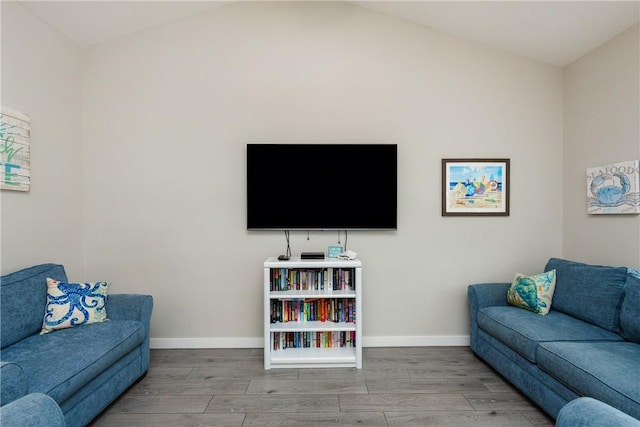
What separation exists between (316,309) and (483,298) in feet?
4.81

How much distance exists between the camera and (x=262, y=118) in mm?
3186

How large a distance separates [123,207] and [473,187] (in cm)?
337

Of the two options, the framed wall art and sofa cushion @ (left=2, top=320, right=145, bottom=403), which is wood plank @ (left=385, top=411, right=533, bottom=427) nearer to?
sofa cushion @ (left=2, top=320, right=145, bottom=403)

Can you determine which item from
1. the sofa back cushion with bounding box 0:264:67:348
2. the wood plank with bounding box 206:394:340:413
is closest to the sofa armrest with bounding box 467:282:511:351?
the wood plank with bounding box 206:394:340:413

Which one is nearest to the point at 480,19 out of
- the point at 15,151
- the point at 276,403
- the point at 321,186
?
the point at 321,186

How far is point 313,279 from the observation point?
2957 millimetres

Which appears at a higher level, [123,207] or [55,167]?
[55,167]

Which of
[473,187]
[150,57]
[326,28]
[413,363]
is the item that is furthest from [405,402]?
[150,57]

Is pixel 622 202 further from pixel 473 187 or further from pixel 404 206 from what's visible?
pixel 404 206

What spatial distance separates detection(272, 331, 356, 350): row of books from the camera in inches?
116

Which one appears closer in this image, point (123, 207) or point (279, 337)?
point (279, 337)

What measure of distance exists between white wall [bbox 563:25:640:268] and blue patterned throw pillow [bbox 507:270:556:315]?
573 millimetres

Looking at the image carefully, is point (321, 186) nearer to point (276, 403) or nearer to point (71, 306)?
point (276, 403)

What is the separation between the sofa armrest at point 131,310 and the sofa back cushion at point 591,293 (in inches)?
128
